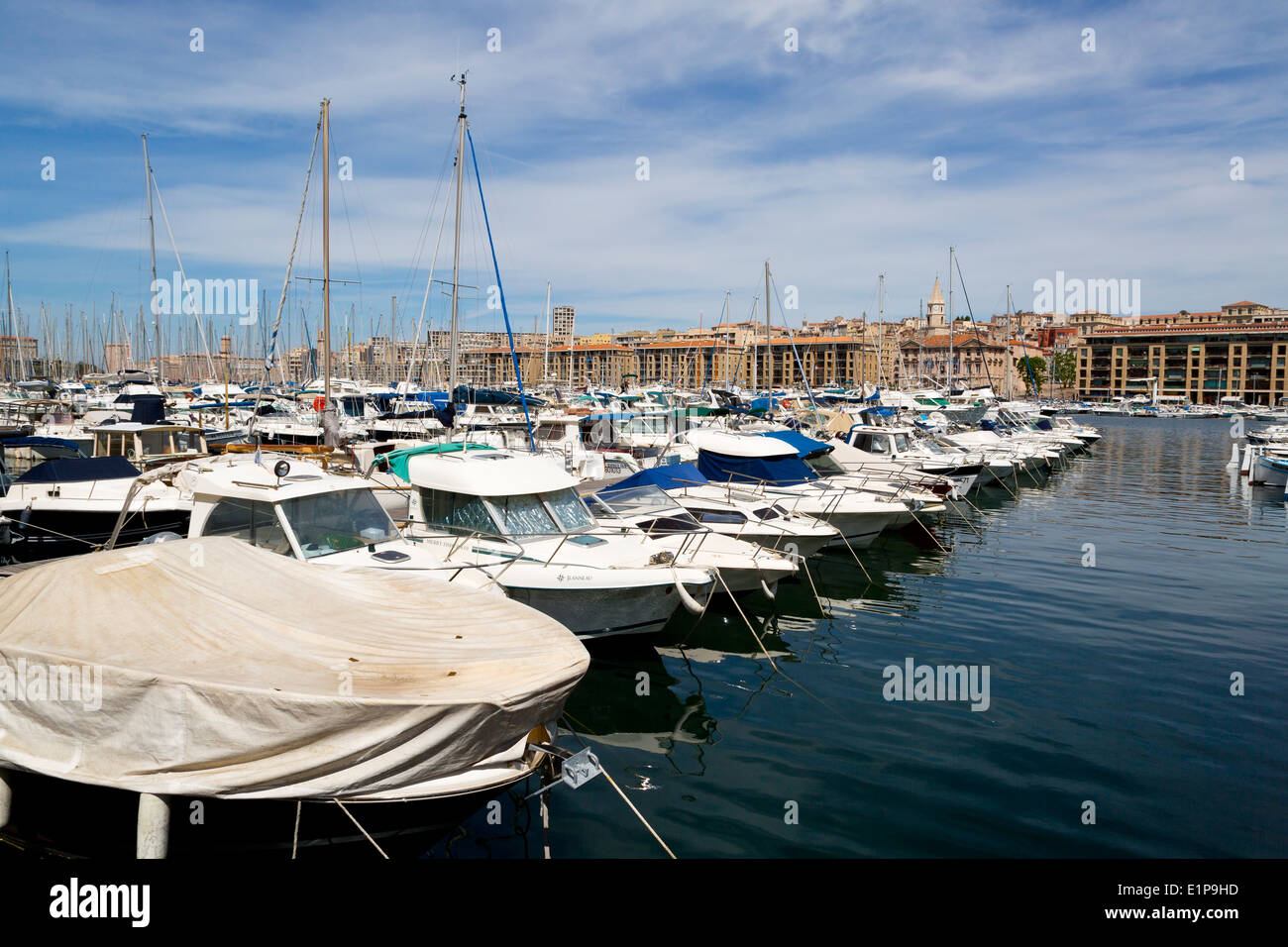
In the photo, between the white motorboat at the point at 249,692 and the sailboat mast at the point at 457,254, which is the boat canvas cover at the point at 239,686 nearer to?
the white motorboat at the point at 249,692

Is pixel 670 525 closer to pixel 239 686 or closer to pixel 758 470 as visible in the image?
pixel 758 470

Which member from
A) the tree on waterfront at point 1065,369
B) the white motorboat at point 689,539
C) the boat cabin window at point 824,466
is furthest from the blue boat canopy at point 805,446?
the tree on waterfront at point 1065,369

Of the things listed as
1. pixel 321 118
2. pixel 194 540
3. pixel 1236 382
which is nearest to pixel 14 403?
pixel 321 118

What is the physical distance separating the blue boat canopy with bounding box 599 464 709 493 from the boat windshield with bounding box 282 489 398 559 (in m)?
6.93

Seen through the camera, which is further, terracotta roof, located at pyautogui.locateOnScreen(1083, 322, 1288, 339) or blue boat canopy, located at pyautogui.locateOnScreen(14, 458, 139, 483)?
terracotta roof, located at pyautogui.locateOnScreen(1083, 322, 1288, 339)

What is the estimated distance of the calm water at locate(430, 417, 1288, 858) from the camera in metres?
7.73

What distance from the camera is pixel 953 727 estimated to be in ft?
33.0

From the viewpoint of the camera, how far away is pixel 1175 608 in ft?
50.6

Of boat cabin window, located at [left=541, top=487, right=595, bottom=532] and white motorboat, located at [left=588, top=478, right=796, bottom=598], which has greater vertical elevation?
boat cabin window, located at [left=541, top=487, right=595, bottom=532]

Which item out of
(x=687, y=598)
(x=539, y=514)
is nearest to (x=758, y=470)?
(x=539, y=514)

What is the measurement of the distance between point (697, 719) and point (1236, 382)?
17354 cm

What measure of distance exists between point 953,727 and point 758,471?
12369mm

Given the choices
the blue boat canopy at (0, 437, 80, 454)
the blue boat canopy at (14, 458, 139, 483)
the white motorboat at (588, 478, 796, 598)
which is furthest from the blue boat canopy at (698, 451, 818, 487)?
the blue boat canopy at (0, 437, 80, 454)

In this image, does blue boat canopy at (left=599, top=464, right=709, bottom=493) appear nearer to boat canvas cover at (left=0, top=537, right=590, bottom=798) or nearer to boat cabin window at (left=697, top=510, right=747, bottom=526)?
boat cabin window at (left=697, top=510, right=747, bottom=526)
